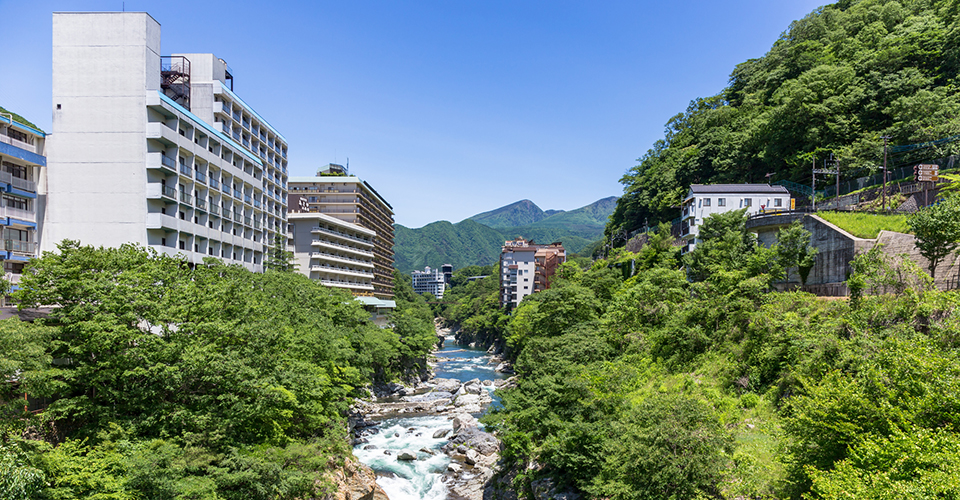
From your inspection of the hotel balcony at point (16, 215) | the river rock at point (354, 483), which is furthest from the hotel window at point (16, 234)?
the river rock at point (354, 483)

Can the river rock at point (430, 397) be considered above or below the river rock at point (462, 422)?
below

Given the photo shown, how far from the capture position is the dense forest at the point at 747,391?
11508mm

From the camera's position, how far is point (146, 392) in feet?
64.0

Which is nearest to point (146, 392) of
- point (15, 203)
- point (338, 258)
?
point (15, 203)

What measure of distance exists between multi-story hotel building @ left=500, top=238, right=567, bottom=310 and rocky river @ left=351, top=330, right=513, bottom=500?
119 feet

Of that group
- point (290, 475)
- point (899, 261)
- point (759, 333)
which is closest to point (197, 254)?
point (290, 475)

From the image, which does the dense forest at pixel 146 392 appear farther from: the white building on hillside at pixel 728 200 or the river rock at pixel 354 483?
the white building on hillside at pixel 728 200

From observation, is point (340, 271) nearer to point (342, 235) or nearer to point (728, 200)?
point (342, 235)

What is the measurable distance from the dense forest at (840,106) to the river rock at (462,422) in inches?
1318

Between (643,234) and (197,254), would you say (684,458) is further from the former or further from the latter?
(643,234)

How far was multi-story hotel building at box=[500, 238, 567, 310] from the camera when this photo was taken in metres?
93.9

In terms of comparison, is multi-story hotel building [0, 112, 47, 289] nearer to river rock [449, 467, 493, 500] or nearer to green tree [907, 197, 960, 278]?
river rock [449, 467, 493, 500]

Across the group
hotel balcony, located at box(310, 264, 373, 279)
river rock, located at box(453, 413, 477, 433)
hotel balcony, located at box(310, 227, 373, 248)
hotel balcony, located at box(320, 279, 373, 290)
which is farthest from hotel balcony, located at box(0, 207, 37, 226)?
hotel balcony, located at box(320, 279, 373, 290)

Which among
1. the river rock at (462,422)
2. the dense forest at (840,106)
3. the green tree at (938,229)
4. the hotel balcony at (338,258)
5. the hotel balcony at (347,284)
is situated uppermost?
the dense forest at (840,106)
